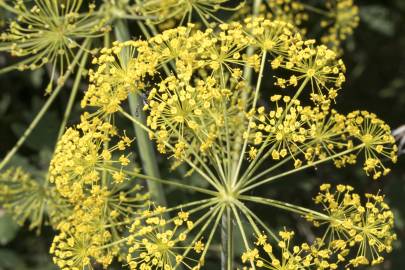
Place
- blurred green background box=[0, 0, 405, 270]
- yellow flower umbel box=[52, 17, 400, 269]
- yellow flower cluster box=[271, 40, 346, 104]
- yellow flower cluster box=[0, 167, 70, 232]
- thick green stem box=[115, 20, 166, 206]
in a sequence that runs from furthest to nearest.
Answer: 1. blurred green background box=[0, 0, 405, 270]
2. yellow flower cluster box=[0, 167, 70, 232]
3. thick green stem box=[115, 20, 166, 206]
4. yellow flower cluster box=[271, 40, 346, 104]
5. yellow flower umbel box=[52, 17, 400, 269]

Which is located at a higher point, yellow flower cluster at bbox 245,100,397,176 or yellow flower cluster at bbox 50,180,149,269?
yellow flower cluster at bbox 245,100,397,176

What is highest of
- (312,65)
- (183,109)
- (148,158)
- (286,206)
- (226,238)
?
(312,65)

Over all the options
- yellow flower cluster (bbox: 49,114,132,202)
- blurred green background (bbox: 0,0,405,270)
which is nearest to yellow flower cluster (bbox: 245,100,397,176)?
yellow flower cluster (bbox: 49,114,132,202)

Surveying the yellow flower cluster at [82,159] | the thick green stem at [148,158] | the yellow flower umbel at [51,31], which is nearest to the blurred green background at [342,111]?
the thick green stem at [148,158]

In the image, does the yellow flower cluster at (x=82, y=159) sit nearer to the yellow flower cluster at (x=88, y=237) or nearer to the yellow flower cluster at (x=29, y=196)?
the yellow flower cluster at (x=88, y=237)

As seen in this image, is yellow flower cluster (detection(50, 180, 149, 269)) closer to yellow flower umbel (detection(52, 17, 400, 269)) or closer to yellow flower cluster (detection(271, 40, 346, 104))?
yellow flower umbel (detection(52, 17, 400, 269))

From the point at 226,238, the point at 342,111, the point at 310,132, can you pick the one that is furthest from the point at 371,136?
the point at 342,111

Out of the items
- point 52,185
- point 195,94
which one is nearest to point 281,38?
point 195,94

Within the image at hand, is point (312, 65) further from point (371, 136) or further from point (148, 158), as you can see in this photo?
point (148, 158)
